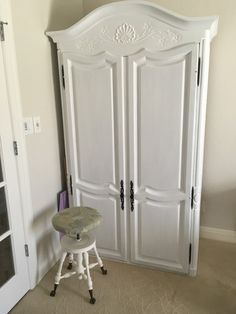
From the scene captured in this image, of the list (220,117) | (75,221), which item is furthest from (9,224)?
(220,117)

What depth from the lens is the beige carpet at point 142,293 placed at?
6.15ft

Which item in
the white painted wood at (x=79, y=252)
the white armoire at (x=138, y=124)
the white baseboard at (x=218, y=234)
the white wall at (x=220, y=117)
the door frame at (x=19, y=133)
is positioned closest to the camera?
the door frame at (x=19, y=133)

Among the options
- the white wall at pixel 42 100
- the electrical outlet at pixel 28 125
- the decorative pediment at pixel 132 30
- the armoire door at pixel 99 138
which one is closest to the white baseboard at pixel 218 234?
the armoire door at pixel 99 138

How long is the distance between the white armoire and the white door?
0.54 m

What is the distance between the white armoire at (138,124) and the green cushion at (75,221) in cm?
26

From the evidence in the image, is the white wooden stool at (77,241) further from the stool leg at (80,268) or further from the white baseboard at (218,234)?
the white baseboard at (218,234)

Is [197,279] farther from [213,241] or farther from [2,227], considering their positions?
[2,227]

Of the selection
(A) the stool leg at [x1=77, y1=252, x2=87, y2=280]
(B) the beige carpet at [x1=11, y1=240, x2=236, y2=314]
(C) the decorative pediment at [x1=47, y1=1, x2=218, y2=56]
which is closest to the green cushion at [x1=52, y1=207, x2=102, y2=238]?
(A) the stool leg at [x1=77, y1=252, x2=87, y2=280]

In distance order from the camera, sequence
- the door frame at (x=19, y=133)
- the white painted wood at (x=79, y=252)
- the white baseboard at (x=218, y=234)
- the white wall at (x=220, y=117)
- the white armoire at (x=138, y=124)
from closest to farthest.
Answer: the door frame at (x=19, y=133) → the white armoire at (x=138, y=124) → the white painted wood at (x=79, y=252) → the white wall at (x=220, y=117) → the white baseboard at (x=218, y=234)

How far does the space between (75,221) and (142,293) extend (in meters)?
0.73

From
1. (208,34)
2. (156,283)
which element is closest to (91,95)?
(208,34)

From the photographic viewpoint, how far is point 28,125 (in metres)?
1.96

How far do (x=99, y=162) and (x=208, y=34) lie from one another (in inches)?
46.9

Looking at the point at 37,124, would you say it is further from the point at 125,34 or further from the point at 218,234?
the point at 218,234
